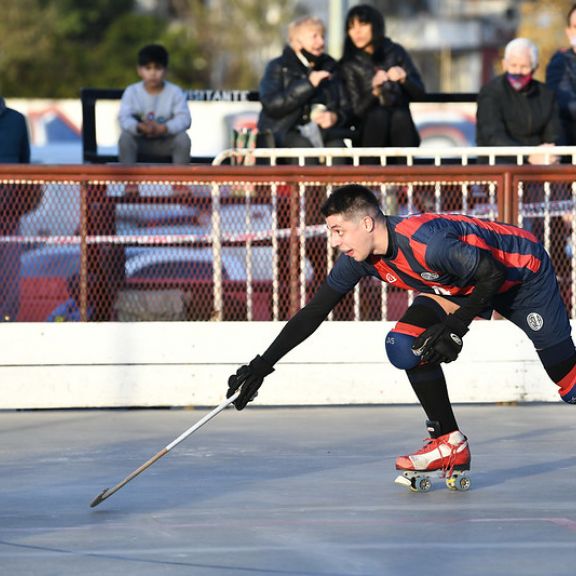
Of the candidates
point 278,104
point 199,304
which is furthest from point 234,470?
point 278,104

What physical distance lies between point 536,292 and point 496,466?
1.28 metres

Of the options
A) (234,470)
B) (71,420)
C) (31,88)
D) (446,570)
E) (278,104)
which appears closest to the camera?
(446,570)

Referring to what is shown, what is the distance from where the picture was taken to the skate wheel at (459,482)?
7844 mm

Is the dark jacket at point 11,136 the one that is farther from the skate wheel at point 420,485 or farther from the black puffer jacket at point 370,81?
the skate wheel at point 420,485

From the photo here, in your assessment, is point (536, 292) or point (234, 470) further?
point (234, 470)

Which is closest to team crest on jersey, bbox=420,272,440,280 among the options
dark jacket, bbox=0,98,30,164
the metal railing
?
the metal railing

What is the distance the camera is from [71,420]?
408 inches

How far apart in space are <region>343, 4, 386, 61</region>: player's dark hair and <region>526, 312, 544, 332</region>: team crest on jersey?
4.82 meters

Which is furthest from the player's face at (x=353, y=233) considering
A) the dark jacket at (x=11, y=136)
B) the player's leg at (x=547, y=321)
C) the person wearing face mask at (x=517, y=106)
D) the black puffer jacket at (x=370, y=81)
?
the dark jacket at (x=11, y=136)

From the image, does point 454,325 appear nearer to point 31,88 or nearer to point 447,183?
point 447,183

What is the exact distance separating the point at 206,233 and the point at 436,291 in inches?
123

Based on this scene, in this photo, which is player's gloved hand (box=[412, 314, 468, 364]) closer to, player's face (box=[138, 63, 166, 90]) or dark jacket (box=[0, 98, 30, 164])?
dark jacket (box=[0, 98, 30, 164])

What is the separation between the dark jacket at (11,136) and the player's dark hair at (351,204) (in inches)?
196

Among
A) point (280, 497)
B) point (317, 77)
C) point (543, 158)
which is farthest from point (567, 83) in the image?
point (280, 497)
